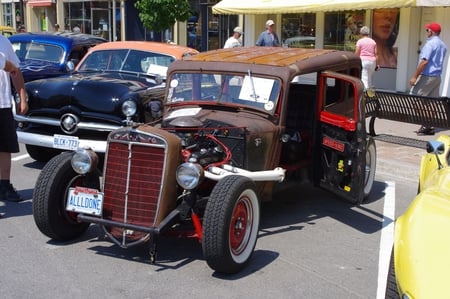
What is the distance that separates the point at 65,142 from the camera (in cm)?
726

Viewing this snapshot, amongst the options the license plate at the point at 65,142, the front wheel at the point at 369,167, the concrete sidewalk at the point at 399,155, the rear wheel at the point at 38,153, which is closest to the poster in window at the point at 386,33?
the concrete sidewalk at the point at 399,155

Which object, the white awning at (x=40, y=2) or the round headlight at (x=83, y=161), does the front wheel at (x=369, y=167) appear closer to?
the round headlight at (x=83, y=161)

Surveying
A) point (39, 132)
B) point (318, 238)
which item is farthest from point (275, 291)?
point (39, 132)

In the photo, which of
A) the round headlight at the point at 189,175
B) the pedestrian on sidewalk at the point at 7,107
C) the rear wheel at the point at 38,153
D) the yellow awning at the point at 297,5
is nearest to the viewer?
the round headlight at the point at 189,175

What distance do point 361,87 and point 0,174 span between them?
3.84 meters

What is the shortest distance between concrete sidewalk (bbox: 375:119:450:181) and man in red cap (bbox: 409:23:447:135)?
0.37 m

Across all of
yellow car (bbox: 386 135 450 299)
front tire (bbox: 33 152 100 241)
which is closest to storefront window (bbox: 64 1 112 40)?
front tire (bbox: 33 152 100 241)

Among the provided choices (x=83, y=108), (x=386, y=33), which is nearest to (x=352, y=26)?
(x=386, y=33)

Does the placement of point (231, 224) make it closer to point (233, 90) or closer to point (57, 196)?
point (57, 196)

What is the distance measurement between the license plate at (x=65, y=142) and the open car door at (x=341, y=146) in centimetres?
285

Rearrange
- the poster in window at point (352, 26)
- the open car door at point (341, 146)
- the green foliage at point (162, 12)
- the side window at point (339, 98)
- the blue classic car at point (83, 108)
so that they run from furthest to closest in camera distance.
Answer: the green foliage at point (162, 12)
the poster in window at point (352, 26)
the blue classic car at point (83, 108)
the side window at point (339, 98)
the open car door at point (341, 146)

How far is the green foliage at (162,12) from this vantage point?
693 inches

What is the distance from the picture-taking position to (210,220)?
4453 mm

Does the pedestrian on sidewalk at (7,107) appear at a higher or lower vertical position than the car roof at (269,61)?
lower
